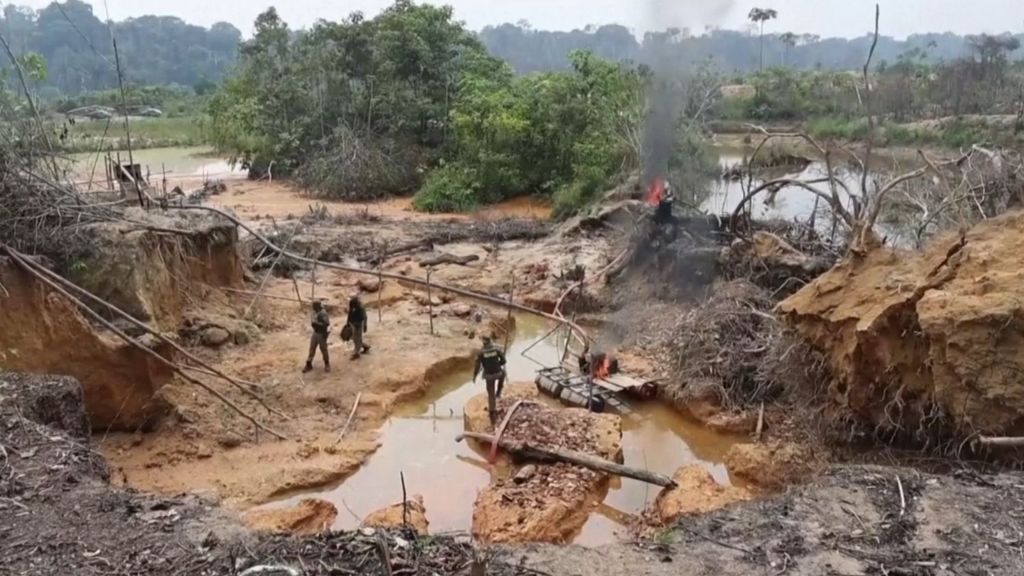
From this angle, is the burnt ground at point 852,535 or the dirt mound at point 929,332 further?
the dirt mound at point 929,332

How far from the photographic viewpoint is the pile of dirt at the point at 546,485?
782 cm

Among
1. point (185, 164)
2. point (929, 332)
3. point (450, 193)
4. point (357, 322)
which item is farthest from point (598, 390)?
point (185, 164)

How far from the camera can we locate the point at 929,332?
7875mm

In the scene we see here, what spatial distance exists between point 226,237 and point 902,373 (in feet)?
33.7

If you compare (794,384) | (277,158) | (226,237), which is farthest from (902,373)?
(277,158)

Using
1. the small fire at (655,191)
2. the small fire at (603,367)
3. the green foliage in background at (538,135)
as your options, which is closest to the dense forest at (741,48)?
the green foliage in background at (538,135)

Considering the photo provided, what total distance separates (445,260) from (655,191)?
15.5 feet

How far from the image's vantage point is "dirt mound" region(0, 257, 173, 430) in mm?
8938

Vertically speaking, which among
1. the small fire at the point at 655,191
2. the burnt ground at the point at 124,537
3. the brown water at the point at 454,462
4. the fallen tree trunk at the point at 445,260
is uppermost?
the small fire at the point at 655,191

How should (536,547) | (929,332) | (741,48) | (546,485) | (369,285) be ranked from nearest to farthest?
(536,547) → (929,332) → (546,485) → (369,285) → (741,48)

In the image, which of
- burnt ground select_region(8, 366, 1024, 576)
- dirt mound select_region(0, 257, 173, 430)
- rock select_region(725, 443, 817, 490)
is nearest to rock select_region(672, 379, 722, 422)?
rock select_region(725, 443, 817, 490)

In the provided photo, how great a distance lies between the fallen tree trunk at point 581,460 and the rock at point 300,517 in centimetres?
A: 206

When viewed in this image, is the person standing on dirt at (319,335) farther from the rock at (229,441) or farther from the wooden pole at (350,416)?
the rock at (229,441)

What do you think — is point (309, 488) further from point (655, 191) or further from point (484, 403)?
point (655, 191)
